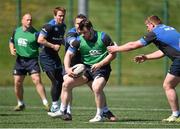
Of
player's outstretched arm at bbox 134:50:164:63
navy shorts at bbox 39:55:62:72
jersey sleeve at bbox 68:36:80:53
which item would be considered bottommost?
navy shorts at bbox 39:55:62:72

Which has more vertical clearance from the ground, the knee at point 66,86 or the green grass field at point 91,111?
the knee at point 66,86

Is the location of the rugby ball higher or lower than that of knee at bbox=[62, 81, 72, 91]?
higher

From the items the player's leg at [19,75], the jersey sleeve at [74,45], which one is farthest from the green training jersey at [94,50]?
the player's leg at [19,75]

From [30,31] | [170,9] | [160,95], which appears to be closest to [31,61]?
[30,31]

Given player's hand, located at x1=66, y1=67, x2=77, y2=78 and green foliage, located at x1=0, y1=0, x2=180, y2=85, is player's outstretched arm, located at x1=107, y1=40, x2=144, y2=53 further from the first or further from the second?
green foliage, located at x1=0, y1=0, x2=180, y2=85

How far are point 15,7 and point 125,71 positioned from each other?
5696mm

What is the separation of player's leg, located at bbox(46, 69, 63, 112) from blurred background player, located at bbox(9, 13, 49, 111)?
2.64ft

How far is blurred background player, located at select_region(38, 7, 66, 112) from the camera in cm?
1603

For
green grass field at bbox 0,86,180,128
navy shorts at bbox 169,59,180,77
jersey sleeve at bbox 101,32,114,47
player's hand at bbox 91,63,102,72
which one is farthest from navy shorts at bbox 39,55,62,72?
navy shorts at bbox 169,59,180,77

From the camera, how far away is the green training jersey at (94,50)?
14.0m

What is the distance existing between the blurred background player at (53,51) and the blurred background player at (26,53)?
662mm

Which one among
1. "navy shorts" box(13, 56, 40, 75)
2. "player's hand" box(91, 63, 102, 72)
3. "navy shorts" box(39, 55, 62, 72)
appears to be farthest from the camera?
"navy shorts" box(13, 56, 40, 75)

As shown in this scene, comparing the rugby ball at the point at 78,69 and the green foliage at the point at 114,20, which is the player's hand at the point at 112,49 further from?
the green foliage at the point at 114,20

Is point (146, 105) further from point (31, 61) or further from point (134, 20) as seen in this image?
point (134, 20)
